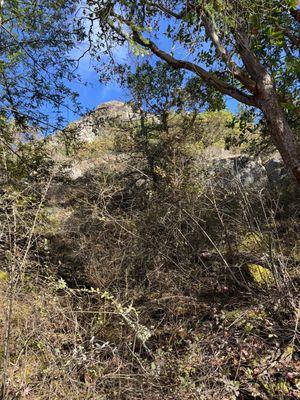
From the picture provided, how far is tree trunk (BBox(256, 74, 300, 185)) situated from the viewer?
5047mm

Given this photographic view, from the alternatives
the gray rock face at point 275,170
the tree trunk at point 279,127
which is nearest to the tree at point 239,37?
the tree trunk at point 279,127

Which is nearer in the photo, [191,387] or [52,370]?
[52,370]

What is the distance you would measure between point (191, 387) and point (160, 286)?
2.49 m

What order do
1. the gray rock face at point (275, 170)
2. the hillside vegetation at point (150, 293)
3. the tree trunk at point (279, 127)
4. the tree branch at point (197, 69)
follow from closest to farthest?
the hillside vegetation at point (150, 293) → the tree trunk at point (279, 127) → the tree branch at point (197, 69) → the gray rock face at point (275, 170)

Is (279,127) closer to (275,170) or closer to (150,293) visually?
(150,293)

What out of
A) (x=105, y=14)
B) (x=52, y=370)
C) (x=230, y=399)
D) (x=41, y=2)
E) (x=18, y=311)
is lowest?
(x=230, y=399)

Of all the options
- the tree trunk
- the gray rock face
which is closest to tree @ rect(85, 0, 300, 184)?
the tree trunk

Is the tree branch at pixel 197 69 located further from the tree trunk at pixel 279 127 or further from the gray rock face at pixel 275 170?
the gray rock face at pixel 275 170

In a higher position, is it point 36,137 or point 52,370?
point 36,137

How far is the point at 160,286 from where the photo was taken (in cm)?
611

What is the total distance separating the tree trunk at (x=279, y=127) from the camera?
5047 millimetres

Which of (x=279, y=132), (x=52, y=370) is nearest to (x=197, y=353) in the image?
(x=52, y=370)

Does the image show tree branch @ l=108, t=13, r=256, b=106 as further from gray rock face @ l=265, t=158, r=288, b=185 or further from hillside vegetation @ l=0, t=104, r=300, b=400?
gray rock face @ l=265, t=158, r=288, b=185

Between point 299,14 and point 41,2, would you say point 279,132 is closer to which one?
point 299,14
